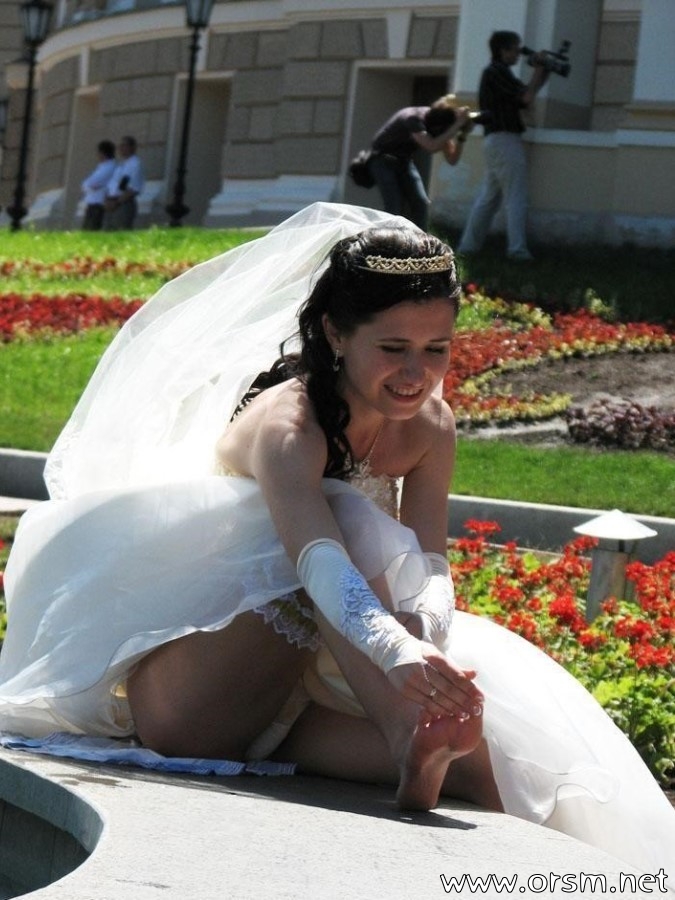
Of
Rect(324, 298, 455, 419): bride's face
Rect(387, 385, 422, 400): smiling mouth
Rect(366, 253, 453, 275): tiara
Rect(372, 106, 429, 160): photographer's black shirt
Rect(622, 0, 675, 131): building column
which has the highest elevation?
Rect(622, 0, 675, 131): building column

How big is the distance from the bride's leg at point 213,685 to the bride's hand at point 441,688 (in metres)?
0.47

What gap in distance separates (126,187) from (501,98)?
8581 millimetres

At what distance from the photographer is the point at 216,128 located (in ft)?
89.7

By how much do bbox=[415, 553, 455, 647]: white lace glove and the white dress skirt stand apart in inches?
1.1

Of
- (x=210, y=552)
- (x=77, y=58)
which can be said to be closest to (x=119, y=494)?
(x=210, y=552)

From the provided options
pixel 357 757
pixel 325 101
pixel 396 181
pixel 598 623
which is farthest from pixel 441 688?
pixel 325 101

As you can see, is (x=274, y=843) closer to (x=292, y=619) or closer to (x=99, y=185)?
(x=292, y=619)

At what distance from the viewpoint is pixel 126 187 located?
23.1 meters

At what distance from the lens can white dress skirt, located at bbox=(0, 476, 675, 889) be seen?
3713 mm

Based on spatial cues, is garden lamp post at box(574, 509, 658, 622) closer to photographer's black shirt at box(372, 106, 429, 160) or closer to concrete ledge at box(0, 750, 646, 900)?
concrete ledge at box(0, 750, 646, 900)

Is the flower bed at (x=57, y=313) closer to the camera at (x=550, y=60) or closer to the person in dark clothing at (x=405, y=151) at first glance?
the person in dark clothing at (x=405, y=151)

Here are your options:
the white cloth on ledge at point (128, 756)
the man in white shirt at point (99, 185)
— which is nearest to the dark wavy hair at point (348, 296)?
the white cloth on ledge at point (128, 756)

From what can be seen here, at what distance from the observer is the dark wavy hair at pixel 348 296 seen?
3867 mm

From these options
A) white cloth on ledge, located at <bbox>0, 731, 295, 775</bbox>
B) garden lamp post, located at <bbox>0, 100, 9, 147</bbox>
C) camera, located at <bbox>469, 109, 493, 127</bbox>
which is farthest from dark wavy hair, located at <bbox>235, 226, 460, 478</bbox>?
garden lamp post, located at <bbox>0, 100, 9, 147</bbox>
